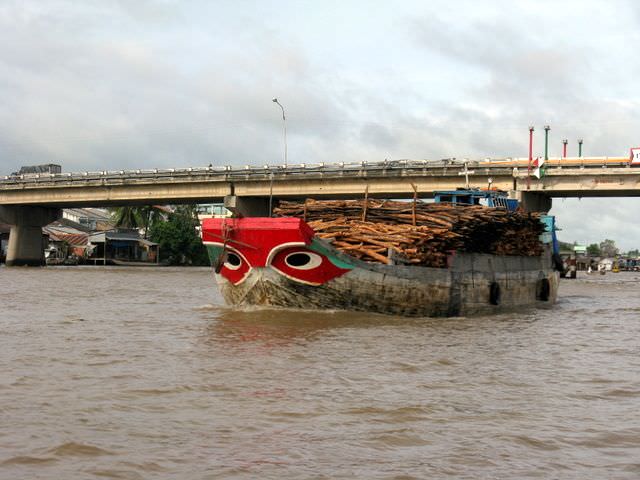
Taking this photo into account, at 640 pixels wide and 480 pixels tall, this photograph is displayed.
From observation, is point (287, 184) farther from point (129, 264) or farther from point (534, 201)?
point (129, 264)

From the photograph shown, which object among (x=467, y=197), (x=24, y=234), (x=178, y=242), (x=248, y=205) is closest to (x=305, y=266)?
(x=467, y=197)

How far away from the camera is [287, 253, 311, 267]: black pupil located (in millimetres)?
17062

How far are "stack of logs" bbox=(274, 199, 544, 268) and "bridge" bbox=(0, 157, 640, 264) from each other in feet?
79.5

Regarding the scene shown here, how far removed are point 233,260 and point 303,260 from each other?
6.84 feet

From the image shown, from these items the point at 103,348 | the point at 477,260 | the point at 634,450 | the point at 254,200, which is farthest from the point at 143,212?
the point at 634,450

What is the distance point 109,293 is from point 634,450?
2274cm

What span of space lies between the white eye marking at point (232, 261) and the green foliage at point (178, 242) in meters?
67.4

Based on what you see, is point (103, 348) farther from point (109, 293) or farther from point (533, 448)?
point (109, 293)

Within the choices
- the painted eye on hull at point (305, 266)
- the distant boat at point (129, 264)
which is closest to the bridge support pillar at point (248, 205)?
the distant boat at point (129, 264)

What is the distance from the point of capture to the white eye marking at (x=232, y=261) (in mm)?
18078

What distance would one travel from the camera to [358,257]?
58.6 ft

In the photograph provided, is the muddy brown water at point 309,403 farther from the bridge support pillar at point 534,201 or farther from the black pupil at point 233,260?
the bridge support pillar at point 534,201

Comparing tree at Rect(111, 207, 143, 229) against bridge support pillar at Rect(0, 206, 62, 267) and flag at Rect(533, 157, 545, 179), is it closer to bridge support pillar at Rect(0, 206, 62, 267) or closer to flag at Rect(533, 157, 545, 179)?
bridge support pillar at Rect(0, 206, 62, 267)

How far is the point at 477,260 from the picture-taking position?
2086 centimetres
